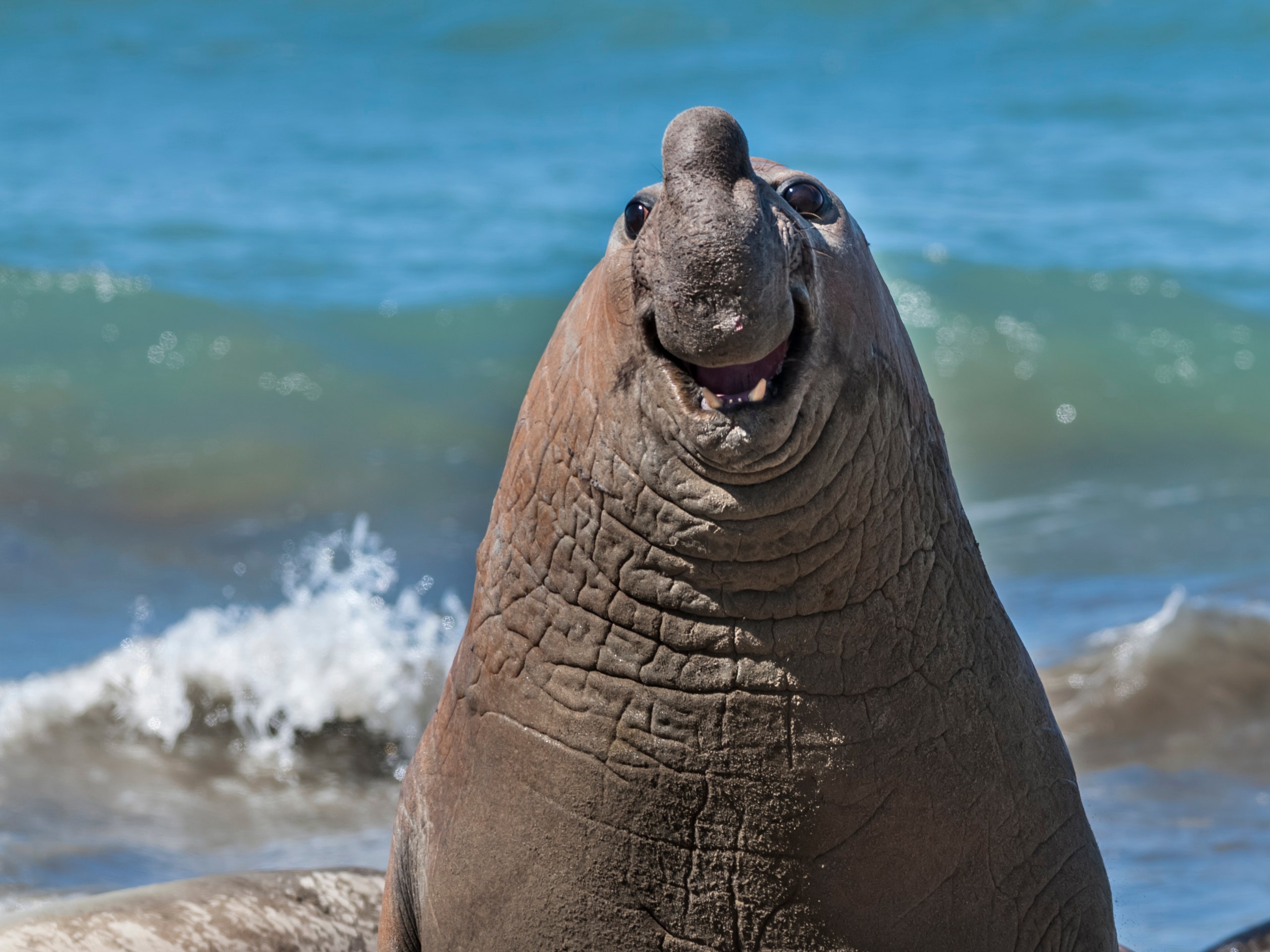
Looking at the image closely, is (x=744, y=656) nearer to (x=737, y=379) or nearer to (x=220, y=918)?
(x=737, y=379)

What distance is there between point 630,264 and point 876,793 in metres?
0.86

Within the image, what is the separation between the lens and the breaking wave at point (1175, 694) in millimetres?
5953

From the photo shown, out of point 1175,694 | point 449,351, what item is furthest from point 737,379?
point 449,351

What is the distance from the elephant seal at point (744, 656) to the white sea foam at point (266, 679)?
4.19 metres

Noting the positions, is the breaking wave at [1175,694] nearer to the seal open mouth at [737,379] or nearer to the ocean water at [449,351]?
the ocean water at [449,351]

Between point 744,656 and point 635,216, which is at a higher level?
point 635,216

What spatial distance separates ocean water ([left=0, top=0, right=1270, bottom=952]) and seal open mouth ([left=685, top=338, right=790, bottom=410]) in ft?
2.56

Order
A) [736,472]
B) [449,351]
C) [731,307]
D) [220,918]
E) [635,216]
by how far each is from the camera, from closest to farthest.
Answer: [731,307], [736,472], [635,216], [220,918], [449,351]

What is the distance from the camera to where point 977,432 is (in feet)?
41.8

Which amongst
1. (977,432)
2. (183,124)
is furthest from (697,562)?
(183,124)

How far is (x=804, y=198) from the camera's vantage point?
2143 millimetres

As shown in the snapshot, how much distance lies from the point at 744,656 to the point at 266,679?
4924mm

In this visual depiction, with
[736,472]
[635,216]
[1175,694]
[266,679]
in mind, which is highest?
[266,679]

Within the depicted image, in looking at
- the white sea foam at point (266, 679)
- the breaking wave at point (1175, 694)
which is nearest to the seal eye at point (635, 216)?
the breaking wave at point (1175, 694)
